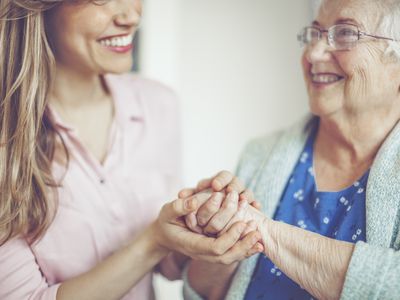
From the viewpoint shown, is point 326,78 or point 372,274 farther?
point 326,78

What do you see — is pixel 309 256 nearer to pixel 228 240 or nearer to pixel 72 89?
pixel 228 240

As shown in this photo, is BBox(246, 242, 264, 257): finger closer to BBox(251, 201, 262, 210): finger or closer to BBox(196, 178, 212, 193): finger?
BBox(251, 201, 262, 210): finger

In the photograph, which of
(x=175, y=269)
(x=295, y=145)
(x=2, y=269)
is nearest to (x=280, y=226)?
(x=295, y=145)

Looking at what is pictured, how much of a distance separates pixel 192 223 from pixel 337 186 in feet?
1.39

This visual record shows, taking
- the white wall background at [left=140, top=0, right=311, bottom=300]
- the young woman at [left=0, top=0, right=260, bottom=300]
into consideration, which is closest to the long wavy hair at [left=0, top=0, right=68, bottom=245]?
the young woman at [left=0, top=0, right=260, bottom=300]

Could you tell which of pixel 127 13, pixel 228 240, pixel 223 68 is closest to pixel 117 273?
pixel 228 240

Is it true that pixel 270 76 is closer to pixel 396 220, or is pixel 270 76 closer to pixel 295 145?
pixel 295 145

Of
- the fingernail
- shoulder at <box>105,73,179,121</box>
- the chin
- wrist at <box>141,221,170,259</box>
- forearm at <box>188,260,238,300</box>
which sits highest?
the chin

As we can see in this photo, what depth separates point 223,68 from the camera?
270 centimetres

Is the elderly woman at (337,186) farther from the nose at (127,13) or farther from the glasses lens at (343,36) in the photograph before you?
the nose at (127,13)

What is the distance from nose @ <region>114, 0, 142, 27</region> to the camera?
4.80 feet

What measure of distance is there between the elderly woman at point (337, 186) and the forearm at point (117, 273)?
0.63 ft

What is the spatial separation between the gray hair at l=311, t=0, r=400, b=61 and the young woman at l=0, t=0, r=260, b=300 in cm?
58

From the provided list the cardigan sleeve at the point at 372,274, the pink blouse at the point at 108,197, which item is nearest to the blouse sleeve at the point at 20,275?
the pink blouse at the point at 108,197
